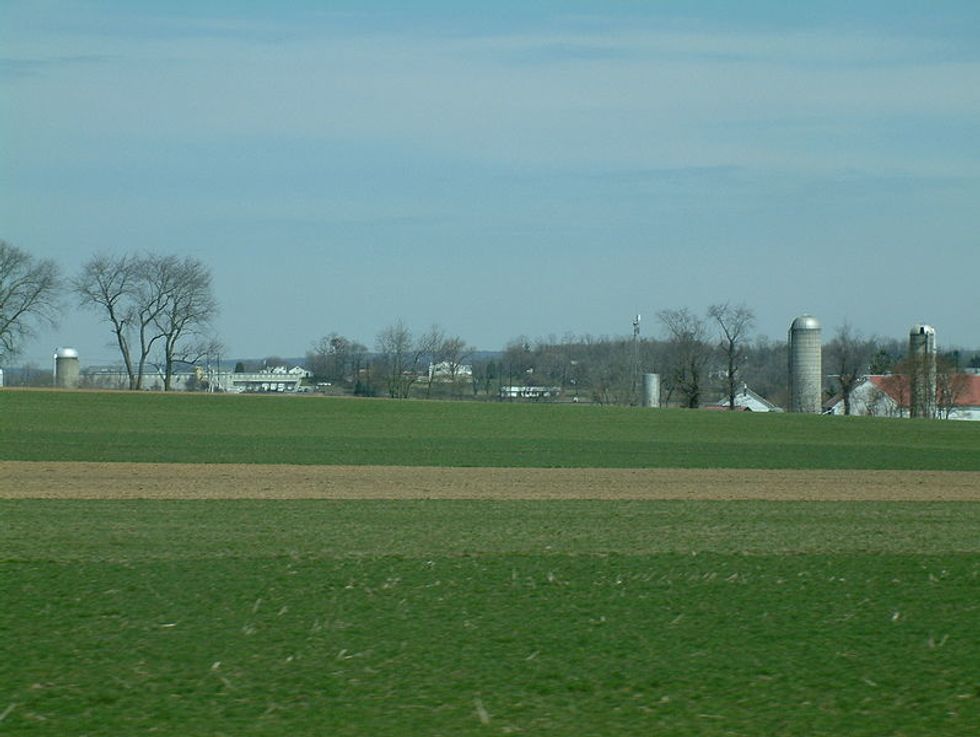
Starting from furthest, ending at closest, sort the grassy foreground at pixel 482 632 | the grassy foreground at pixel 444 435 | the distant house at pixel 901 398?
the distant house at pixel 901 398, the grassy foreground at pixel 444 435, the grassy foreground at pixel 482 632

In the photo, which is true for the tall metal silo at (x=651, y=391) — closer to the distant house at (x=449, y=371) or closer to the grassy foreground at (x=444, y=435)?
the distant house at (x=449, y=371)

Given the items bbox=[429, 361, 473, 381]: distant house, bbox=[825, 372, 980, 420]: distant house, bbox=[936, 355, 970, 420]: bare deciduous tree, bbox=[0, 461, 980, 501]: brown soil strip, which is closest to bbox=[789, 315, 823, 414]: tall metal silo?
bbox=[825, 372, 980, 420]: distant house

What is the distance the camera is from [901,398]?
99500 millimetres

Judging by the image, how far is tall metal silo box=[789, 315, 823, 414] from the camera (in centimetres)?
10581

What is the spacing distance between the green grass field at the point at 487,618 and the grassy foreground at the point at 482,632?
31mm

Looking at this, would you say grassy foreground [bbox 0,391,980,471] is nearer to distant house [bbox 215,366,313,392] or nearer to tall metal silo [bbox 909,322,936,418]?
tall metal silo [bbox 909,322,936,418]

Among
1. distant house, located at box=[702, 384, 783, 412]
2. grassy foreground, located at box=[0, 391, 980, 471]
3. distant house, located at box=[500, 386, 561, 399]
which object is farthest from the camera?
distant house, located at box=[702, 384, 783, 412]

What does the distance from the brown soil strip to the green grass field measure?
2.10m

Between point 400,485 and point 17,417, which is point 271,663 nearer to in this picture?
point 400,485

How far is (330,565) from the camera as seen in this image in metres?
13.8

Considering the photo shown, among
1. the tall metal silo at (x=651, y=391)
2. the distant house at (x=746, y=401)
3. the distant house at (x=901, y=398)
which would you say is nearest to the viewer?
the tall metal silo at (x=651, y=391)

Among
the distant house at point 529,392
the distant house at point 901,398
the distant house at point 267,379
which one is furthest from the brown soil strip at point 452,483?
the distant house at point 267,379

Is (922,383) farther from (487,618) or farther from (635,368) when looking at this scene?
(487,618)

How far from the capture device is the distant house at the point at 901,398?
9962cm
